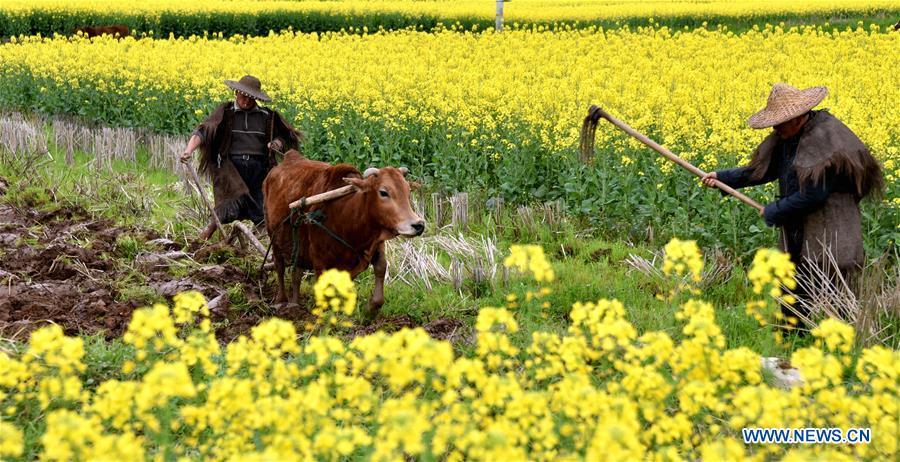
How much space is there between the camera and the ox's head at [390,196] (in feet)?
22.8

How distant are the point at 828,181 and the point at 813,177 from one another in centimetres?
15

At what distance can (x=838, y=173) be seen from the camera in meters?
6.54

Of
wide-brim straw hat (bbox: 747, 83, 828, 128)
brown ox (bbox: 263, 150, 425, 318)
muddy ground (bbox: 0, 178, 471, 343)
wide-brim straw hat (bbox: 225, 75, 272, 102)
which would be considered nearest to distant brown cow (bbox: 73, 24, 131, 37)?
muddy ground (bbox: 0, 178, 471, 343)

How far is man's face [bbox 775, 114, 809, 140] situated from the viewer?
675cm

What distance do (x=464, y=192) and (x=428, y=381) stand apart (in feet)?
15.9

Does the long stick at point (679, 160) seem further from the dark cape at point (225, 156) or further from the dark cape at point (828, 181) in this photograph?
the dark cape at point (225, 156)

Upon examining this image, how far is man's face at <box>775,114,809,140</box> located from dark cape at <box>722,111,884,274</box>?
0.14 ft

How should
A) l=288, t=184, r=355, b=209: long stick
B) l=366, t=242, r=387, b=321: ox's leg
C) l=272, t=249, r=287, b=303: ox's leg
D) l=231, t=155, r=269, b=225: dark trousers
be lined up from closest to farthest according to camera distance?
l=288, t=184, r=355, b=209: long stick → l=366, t=242, r=387, b=321: ox's leg → l=272, t=249, r=287, b=303: ox's leg → l=231, t=155, r=269, b=225: dark trousers

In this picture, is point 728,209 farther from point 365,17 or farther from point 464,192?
point 365,17

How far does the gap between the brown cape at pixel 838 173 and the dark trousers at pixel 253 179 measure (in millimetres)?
4692

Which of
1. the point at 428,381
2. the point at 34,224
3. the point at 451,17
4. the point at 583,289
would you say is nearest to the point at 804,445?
the point at 428,381

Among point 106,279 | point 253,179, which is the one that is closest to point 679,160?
point 253,179

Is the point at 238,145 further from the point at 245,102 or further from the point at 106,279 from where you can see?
the point at 106,279

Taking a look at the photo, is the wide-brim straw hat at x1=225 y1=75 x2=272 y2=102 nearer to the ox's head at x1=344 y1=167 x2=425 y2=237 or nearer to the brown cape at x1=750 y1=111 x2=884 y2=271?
the ox's head at x1=344 y1=167 x2=425 y2=237
